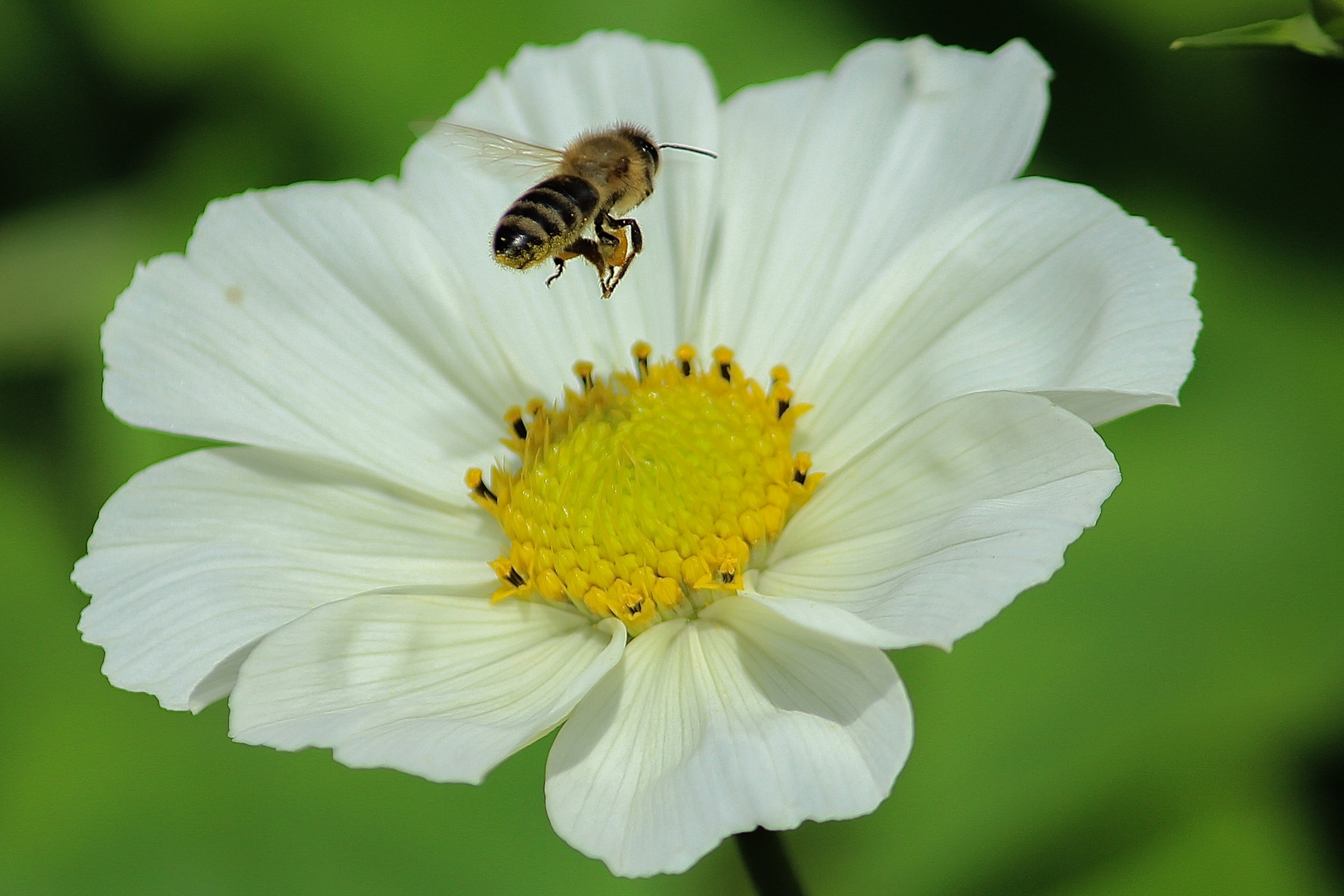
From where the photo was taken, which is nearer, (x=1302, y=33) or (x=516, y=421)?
(x=1302, y=33)

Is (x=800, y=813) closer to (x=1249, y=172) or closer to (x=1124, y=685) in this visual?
(x=1124, y=685)

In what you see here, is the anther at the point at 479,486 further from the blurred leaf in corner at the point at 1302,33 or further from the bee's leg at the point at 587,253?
the blurred leaf in corner at the point at 1302,33

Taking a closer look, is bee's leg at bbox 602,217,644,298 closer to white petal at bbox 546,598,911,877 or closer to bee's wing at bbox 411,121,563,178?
bee's wing at bbox 411,121,563,178

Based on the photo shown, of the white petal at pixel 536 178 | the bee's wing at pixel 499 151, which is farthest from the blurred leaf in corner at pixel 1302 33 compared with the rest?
the bee's wing at pixel 499 151

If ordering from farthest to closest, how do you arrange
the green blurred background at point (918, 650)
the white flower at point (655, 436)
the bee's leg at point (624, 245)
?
the green blurred background at point (918, 650) < the bee's leg at point (624, 245) < the white flower at point (655, 436)

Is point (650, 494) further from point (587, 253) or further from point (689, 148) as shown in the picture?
point (689, 148)

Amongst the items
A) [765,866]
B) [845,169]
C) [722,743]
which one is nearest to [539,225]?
[845,169]
